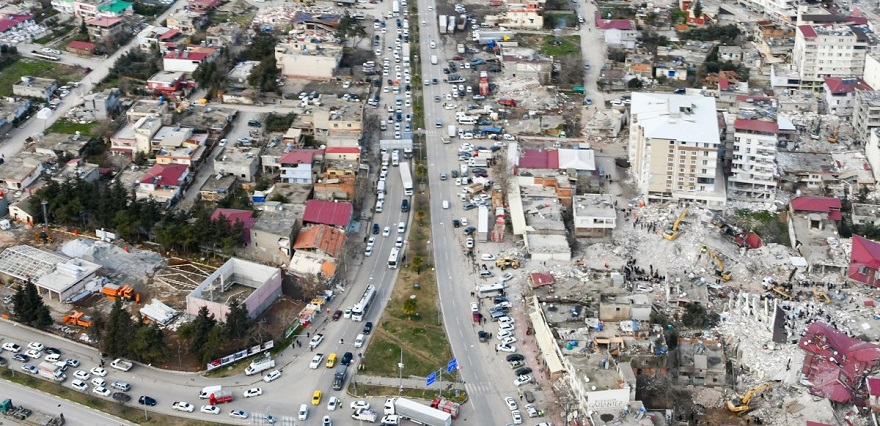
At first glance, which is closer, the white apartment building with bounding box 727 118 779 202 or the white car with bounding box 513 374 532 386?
the white car with bounding box 513 374 532 386

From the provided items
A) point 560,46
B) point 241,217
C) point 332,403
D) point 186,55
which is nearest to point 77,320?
point 241,217

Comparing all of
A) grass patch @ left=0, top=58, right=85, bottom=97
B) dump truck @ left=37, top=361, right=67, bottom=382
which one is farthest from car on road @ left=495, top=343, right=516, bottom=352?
grass patch @ left=0, top=58, right=85, bottom=97

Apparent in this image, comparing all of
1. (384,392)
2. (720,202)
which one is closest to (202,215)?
(384,392)

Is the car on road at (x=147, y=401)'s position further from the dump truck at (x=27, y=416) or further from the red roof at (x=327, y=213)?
the red roof at (x=327, y=213)

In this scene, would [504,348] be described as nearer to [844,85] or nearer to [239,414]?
[239,414]

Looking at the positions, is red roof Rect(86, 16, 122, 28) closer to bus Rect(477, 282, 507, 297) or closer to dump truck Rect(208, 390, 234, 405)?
bus Rect(477, 282, 507, 297)

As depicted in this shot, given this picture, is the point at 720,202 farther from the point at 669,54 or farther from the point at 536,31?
the point at 536,31
